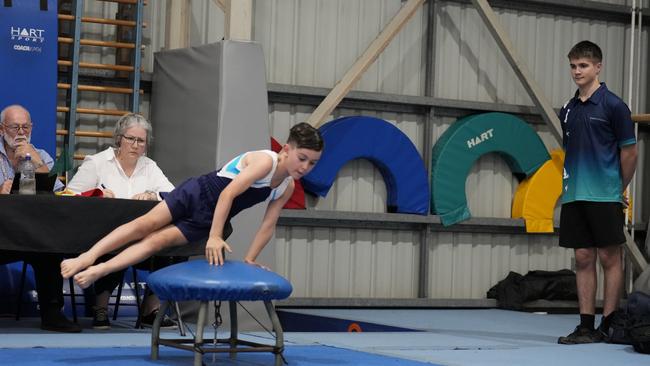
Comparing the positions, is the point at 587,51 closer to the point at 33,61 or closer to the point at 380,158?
the point at 380,158

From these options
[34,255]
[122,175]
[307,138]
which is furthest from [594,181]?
[34,255]

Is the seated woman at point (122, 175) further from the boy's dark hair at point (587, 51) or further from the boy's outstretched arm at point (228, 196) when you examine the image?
the boy's dark hair at point (587, 51)

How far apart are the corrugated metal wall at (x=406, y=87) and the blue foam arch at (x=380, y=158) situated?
0.18 m

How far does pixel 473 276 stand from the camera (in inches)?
372

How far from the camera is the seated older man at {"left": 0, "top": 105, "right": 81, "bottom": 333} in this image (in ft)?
18.5

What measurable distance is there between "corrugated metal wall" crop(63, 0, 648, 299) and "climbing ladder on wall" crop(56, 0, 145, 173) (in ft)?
1.26

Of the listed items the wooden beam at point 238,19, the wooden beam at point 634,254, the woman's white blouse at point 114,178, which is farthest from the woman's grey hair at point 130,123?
the wooden beam at point 634,254

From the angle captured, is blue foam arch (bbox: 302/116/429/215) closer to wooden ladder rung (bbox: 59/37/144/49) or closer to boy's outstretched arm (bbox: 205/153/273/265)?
wooden ladder rung (bbox: 59/37/144/49)

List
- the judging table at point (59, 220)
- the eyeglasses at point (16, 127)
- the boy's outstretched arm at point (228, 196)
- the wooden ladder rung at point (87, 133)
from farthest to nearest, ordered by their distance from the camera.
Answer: the wooden ladder rung at point (87, 133) < the eyeglasses at point (16, 127) < the judging table at point (59, 220) < the boy's outstretched arm at point (228, 196)

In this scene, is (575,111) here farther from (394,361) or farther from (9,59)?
(9,59)

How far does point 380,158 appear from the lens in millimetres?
8836

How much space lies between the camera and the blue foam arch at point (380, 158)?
8.60 m

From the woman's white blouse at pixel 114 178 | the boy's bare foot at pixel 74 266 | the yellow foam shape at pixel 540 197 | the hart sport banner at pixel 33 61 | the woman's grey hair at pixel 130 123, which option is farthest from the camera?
the yellow foam shape at pixel 540 197

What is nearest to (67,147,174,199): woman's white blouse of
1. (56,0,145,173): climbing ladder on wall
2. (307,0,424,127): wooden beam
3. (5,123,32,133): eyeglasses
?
(5,123,32,133): eyeglasses
